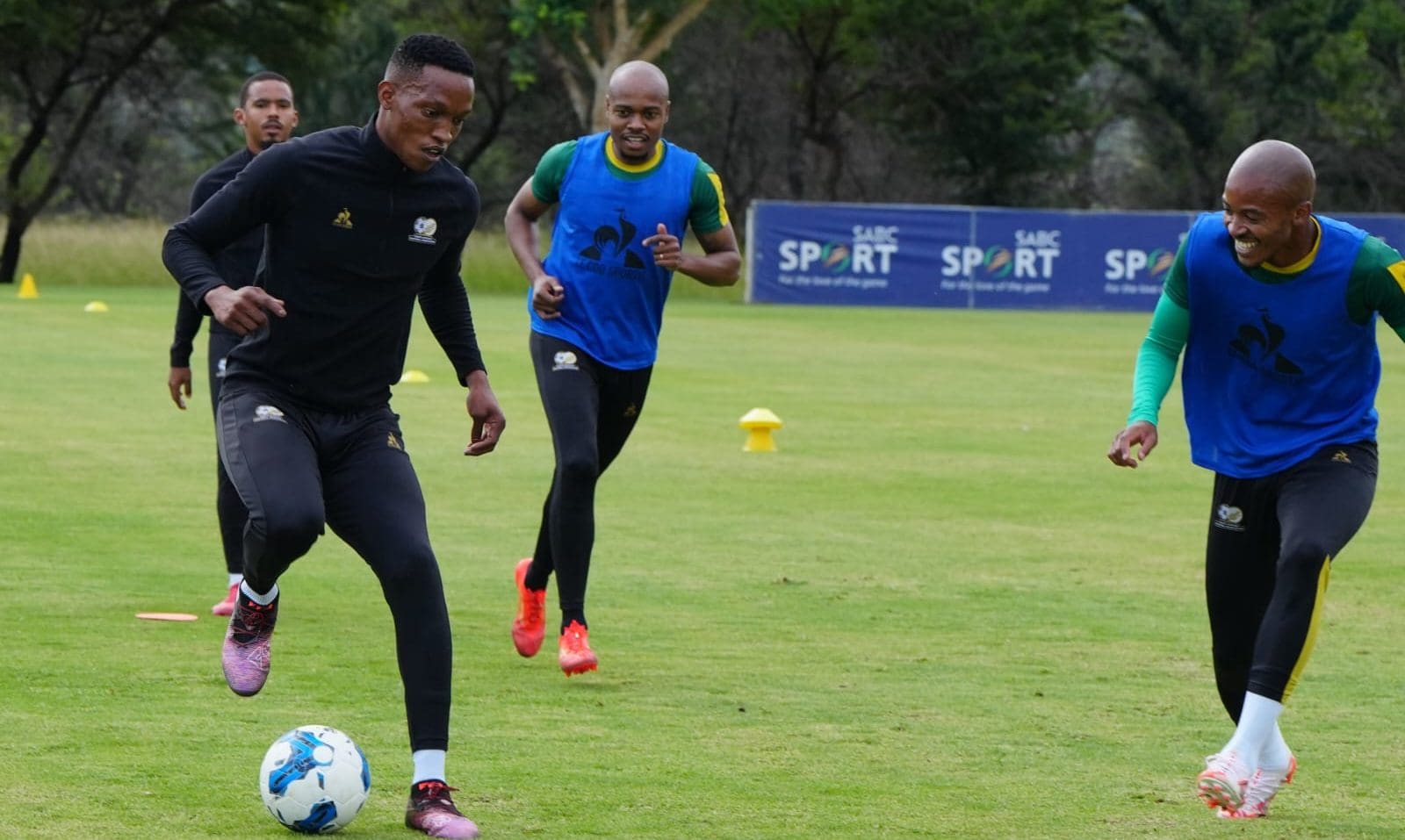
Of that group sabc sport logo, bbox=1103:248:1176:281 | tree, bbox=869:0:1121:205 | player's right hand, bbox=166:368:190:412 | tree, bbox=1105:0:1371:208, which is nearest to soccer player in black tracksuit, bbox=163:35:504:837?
player's right hand, bbox=166:368:190:412

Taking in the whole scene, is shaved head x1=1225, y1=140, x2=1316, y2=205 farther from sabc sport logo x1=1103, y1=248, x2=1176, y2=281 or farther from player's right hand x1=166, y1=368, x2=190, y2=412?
sabc sport logo x1=1103, y1=248, x2=1176, y2=281

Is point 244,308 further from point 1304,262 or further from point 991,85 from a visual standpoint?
point 991,85

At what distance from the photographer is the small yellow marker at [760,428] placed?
16.1 metres

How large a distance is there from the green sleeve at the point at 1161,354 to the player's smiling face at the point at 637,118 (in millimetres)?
2429

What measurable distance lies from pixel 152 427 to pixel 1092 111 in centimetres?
4678

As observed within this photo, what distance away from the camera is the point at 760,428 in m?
16.4

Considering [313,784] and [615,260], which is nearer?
[313,784]

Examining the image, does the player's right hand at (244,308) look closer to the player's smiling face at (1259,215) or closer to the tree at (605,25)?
the player's smiling face at (1259,215)

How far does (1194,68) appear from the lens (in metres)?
60.0

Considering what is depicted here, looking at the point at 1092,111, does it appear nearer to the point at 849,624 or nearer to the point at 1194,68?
the point at 1194,68

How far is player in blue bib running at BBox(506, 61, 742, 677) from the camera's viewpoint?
8156mm

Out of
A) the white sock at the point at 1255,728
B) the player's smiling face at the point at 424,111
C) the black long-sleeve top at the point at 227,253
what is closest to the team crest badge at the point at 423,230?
the player's smiling face at the point at 424,111

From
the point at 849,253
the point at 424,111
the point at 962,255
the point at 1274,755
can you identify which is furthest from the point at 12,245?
the point at 1274,755

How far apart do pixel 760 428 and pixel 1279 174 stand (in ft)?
34.4
